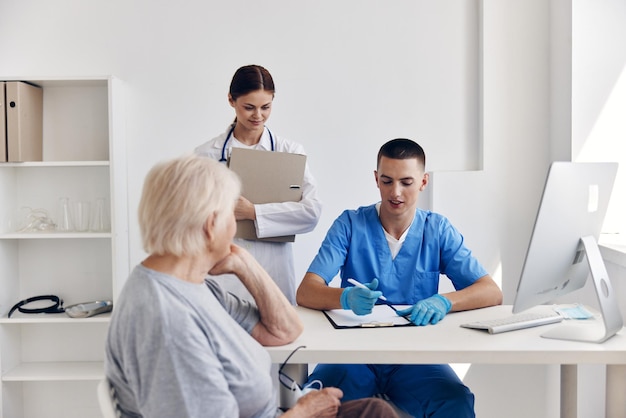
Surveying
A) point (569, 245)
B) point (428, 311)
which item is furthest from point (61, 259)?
point (569, 245)

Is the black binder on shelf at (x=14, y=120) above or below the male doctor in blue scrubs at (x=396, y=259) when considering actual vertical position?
above

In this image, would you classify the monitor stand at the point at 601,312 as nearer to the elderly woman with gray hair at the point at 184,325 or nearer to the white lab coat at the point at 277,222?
the elderly woman with gray hair at the point at 184,325

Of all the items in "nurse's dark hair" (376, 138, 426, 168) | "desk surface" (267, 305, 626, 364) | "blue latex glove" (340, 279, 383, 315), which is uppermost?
"nurse's dark hair" (376, 138, 426, 168)

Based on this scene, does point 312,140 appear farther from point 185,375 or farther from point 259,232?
point 185,375

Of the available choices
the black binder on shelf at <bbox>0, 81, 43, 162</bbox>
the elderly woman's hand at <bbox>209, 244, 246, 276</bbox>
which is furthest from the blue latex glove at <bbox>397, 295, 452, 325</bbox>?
the black binder on shelf at <bbox>0, 81, 43, 162</bbox>

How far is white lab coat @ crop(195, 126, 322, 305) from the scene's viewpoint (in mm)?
2549

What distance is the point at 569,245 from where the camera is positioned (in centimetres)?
178

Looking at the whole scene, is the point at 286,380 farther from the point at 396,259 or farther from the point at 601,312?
the point at 601,312

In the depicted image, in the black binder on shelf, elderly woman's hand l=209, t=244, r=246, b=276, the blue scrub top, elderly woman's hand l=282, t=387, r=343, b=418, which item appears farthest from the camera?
the black binder on shelf

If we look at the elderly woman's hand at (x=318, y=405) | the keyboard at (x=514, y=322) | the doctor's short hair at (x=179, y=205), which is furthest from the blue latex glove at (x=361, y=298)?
the doctor's short hair at (x=179, y=205)

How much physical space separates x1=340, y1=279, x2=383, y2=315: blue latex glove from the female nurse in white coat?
65cm

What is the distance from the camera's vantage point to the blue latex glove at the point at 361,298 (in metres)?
1.88

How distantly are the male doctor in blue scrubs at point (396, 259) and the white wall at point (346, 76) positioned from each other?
3.23ft

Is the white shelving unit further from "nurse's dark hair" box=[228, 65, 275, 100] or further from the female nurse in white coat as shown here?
"nurse's dark hair" box=[228, 65, 275, 100]
